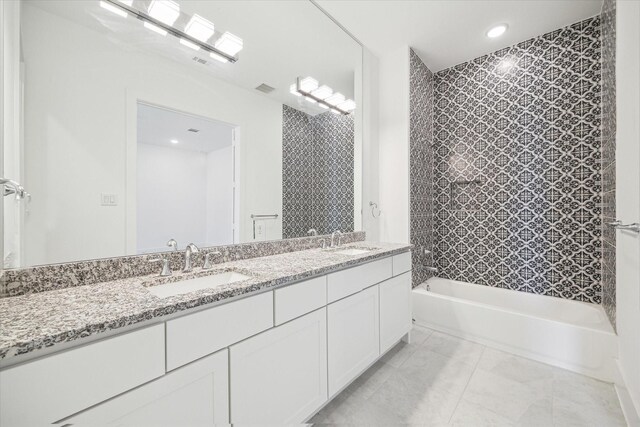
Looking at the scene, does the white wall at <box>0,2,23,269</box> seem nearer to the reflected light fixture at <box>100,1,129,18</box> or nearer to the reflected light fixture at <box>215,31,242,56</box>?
the reflected light fixture at <box>100,1,129,18</box>

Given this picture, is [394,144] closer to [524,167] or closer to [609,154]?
[524,167]

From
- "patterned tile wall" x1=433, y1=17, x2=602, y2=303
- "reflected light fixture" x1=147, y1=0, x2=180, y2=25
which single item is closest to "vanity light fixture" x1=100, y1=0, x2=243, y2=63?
"reflected light fixture" x1=147, y1=0, x2=180, y2=25

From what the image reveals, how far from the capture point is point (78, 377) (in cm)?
68

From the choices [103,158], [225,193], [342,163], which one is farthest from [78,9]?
[342,163]

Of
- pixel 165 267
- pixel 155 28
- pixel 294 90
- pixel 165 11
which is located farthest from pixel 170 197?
pixel 294 90

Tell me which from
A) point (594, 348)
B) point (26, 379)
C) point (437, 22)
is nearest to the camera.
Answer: point (26, 379)

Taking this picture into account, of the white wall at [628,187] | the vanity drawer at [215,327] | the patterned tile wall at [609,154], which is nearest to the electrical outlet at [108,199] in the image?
the vanity drawer at [215,327]

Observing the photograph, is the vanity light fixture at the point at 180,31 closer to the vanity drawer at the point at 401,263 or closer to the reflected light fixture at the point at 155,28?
the reflected light fixture at the point at 155,28

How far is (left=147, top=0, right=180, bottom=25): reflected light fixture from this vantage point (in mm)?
1346

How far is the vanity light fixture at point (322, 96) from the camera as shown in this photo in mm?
2127

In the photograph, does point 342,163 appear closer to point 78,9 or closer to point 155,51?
point 155,51

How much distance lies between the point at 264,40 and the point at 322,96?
0.61m

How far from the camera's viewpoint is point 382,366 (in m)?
1.97

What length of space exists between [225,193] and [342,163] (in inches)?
46.5
